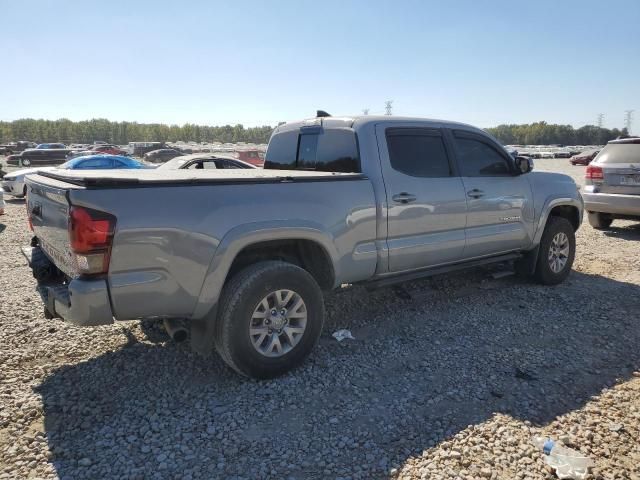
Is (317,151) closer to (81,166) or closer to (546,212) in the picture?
(546,212)

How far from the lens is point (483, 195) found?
497cm

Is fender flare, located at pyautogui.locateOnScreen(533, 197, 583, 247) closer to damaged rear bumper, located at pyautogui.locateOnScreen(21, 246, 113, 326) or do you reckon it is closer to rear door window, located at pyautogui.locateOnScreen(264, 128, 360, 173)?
rear door window, located at pyautogui.locateOnScreen(264, 128, 360, 173)

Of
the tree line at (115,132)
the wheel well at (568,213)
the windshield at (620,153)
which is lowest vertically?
the wheel well at (568,213)

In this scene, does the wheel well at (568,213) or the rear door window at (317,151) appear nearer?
the rear door window at (317,151)

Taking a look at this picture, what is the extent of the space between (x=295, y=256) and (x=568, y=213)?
4.22 meters

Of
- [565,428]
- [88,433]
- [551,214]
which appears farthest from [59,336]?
[551,214]

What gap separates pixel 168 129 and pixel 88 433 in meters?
124

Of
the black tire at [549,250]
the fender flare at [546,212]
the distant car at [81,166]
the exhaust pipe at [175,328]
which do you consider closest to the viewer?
the exhaust pipe at [175,328]

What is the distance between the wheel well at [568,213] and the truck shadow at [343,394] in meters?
1.55

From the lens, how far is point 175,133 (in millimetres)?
118688

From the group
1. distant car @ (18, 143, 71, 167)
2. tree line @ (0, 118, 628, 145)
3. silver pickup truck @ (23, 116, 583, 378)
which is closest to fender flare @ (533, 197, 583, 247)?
silver pickup truck @ (23, 116, 583, 378)

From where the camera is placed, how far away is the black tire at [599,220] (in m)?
9.64

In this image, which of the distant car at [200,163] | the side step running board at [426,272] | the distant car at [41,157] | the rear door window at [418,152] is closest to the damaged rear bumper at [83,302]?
the side step running board at [426,272]

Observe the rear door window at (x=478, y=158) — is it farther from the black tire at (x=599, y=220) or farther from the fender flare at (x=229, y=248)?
the black tire at (x=599, y=220)
